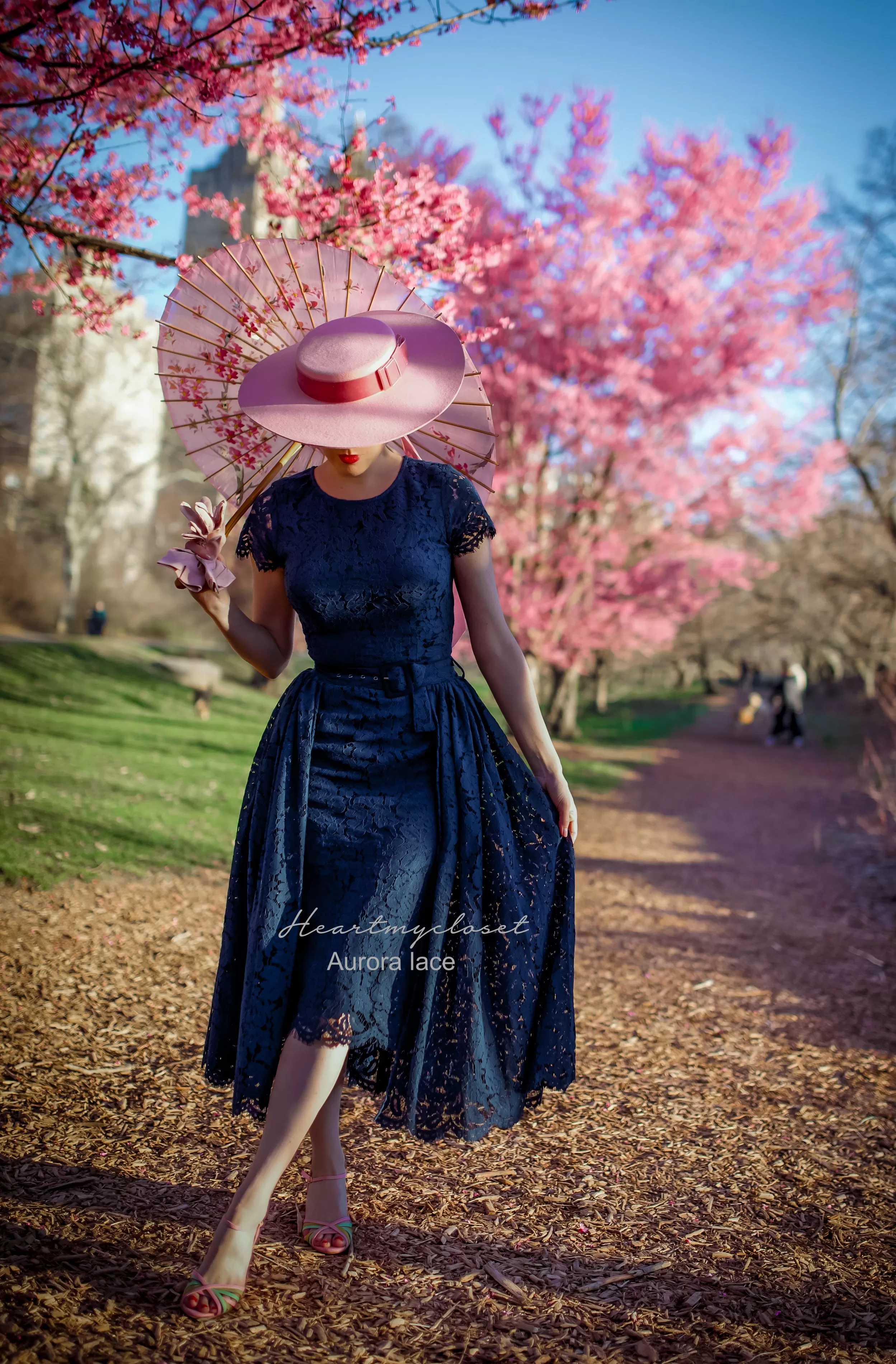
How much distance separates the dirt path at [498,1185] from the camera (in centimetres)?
183

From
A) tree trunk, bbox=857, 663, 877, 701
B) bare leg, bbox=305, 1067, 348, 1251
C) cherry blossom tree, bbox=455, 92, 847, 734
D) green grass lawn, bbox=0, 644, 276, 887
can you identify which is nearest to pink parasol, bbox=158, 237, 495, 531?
bare leg, bbox=305, 1067, 348, 1251

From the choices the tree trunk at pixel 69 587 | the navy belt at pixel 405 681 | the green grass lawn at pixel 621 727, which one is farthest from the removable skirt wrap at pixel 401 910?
the tree trunk at pixel 69 587

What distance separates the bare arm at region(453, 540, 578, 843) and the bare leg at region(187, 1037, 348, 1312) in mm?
746

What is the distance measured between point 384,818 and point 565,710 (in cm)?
1605

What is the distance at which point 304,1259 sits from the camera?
6.64 ft

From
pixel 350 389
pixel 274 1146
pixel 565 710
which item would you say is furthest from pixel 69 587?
pixel 274 1146

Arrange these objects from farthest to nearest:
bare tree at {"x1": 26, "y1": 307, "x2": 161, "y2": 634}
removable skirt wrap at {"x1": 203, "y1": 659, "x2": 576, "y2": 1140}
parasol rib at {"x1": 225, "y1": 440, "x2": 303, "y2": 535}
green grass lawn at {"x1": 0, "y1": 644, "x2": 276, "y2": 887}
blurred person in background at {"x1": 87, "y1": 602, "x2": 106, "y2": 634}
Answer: bare tree at {"x1": 26, "y1": 307, "x2": 161, "y2": 634} < blurred person in background at {"x1": 87, "y1": 602, "x2": 106, "y2": 634} < green grass lawn at {"x1": 0, "y1": 644, "x2": 276, "y2": 887} < parasol rib at {"x1": 225, "y1": 440, "x2": 303, "y2": 535} < removable skirt wrap at {"x1": 203, "y1": 659, "x2": 576, "y2": 1140}

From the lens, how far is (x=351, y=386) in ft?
6.53

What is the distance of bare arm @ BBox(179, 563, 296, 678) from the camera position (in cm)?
214

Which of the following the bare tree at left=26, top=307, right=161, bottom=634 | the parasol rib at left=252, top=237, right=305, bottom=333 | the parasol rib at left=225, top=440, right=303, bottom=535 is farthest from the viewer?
the bare tree at left=26, top=307, right=161, bottom=634

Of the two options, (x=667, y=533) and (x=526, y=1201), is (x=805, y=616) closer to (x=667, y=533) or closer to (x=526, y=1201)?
(x=667, y=533)

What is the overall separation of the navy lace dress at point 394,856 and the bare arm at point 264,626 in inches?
4.0

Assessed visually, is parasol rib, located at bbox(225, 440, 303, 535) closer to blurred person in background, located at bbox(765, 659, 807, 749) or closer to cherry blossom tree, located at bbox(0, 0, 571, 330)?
cherry blossom tree, located at bbox(0, 0, 571, 330)

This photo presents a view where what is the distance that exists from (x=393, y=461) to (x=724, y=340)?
10.7m
